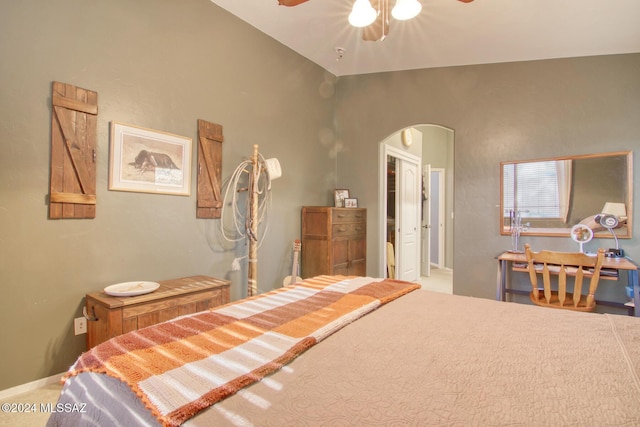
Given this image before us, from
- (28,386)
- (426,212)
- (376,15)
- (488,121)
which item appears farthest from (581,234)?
(28,386)

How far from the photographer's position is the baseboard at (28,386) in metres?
1.98

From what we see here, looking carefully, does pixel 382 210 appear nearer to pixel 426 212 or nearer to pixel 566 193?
pixel 566 193

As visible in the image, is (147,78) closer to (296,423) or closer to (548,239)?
(296,423)

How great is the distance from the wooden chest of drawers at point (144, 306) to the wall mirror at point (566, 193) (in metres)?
3.06

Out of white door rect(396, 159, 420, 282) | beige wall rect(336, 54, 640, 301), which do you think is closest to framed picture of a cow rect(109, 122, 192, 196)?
beige wall rect(336, 54, 640, 301)

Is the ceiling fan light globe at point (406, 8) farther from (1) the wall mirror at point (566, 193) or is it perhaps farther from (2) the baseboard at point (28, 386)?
(2) the baseboard at point (28, 386)

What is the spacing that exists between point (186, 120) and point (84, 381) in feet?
7.66

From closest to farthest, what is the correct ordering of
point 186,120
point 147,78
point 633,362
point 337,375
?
point 337,375
point 633,362
point 147,78
point 186,120

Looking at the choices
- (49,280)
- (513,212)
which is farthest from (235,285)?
(513,212)

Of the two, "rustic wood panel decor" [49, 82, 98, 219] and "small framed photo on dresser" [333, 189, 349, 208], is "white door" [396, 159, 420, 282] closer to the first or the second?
"small framed photo on dresser" [333, 189, 349, 208]

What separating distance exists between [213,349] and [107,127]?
2031 mm

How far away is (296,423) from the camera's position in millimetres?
717

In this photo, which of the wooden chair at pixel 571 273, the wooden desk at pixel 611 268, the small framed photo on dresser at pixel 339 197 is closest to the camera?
the wooden chair at pixel 571 273

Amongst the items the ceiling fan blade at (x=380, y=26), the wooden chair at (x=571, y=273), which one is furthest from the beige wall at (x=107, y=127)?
the wooden chair at (x=571, y=273)
